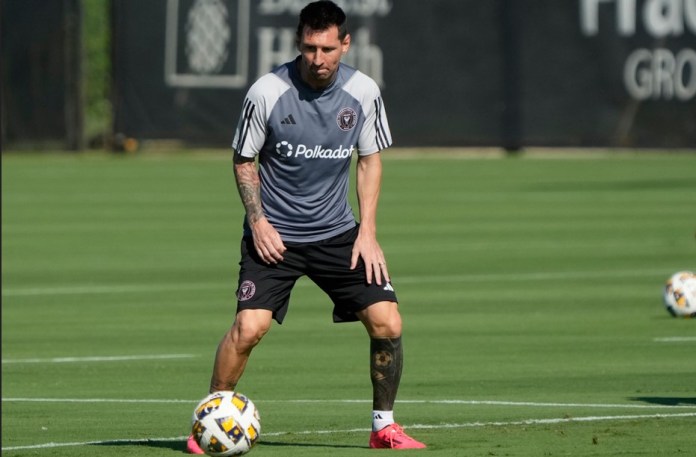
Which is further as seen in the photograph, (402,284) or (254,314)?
(402,284)

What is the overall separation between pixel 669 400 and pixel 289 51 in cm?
2456

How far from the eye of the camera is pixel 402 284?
58.9ft

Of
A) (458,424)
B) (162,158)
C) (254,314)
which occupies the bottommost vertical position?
(162,158)

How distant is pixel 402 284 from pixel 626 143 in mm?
18052

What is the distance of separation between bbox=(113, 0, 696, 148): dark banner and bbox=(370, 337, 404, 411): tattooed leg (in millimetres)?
25629

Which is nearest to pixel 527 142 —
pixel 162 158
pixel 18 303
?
pixel 162 158

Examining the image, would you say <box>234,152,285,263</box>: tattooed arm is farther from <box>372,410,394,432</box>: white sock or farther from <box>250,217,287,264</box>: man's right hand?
<box>372,410,394,432</box>: white sock

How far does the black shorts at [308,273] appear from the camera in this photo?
9.03m

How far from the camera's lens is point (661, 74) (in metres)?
34.5

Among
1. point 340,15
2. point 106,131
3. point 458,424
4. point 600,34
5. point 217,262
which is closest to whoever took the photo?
point 340,15

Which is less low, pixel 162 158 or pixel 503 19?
pixel 503 19

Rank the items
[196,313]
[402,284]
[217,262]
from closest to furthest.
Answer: [196,313]
[402,284]
[217,262]

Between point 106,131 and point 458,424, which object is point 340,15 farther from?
point 106,131

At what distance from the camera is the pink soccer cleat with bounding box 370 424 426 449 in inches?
356
